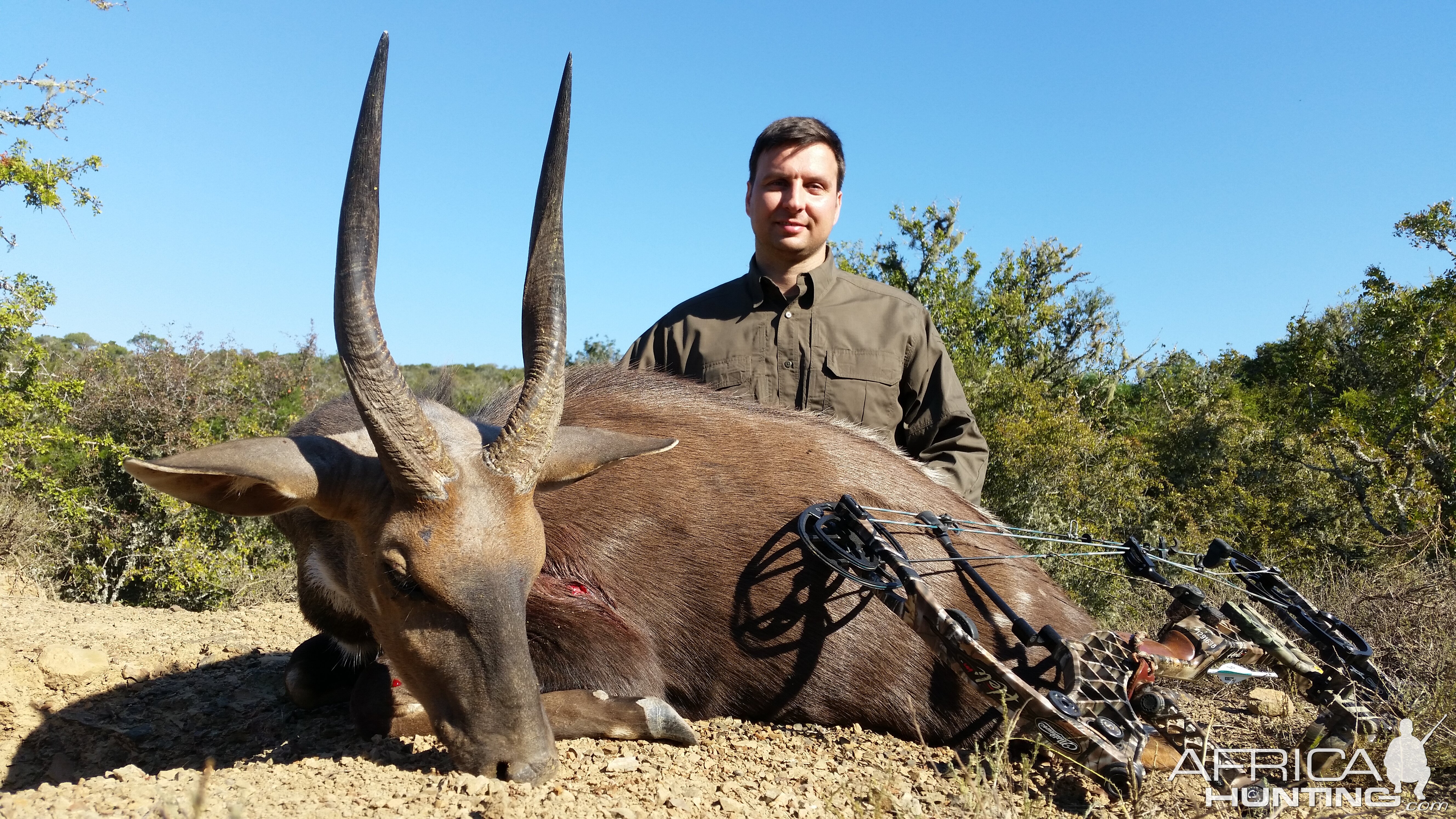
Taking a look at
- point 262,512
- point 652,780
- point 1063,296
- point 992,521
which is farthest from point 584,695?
point 1063,296

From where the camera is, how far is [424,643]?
118 inches

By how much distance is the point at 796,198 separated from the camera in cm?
509

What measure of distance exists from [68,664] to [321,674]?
4.53 feet

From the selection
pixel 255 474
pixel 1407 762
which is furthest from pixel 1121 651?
pixel 255 474

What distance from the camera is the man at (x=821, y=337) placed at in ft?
16.8

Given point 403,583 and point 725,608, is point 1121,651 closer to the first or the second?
point 725,608

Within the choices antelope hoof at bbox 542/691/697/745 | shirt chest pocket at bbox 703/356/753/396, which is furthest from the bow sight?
shirt chest pocket at bbox 703/356/753/396

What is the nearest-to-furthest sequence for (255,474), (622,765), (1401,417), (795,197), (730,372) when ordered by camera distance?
1. (255,474)
2. (622,765)
3. (795,197)
4. (730,372)
5. (1401,417)

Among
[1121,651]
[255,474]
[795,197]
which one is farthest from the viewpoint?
[795,197]

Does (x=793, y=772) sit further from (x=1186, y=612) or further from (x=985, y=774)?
(x=1186, y=612)

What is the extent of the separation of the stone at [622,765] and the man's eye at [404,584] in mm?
809

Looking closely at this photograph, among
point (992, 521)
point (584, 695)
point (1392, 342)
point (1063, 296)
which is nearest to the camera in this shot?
point (584, 695)

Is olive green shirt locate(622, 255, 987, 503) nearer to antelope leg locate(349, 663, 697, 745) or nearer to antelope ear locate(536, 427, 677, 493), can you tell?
antelope ear locate(536, 427, 677, 493)

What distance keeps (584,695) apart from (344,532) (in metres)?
1.07
